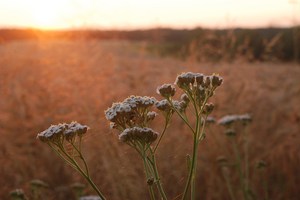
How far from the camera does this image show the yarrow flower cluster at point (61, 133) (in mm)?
2010

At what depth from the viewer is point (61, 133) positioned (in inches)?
80.7

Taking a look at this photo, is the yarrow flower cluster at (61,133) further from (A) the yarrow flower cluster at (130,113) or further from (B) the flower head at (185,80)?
(B) the flower head at (185,80)

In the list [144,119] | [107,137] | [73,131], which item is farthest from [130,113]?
[107,137]

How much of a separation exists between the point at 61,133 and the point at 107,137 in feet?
9.16

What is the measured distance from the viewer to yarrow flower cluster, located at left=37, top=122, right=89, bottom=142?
201 centimetres

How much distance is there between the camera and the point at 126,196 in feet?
13.1

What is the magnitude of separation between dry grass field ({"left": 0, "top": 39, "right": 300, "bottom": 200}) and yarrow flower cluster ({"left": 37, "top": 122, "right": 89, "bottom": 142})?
4.29 ft

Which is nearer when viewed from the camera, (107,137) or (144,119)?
(144,119)

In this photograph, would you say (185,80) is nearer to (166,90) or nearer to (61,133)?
(166,90)

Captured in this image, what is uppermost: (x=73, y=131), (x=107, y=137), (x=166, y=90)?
(x=166, y=90)

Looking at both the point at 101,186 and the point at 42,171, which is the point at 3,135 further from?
the point at 101,186

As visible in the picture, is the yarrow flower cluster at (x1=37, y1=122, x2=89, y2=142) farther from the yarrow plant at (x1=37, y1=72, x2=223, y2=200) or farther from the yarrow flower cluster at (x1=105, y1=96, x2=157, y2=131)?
the yarrow flower cluster at (x1=105, y1=96, x2=157, y2=131)

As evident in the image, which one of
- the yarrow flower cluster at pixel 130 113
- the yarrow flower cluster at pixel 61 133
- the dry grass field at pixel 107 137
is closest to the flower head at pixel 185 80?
the yarrow flower cluster at pixel 130 113

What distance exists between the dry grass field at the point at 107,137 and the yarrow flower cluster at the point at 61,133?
1308 mm
